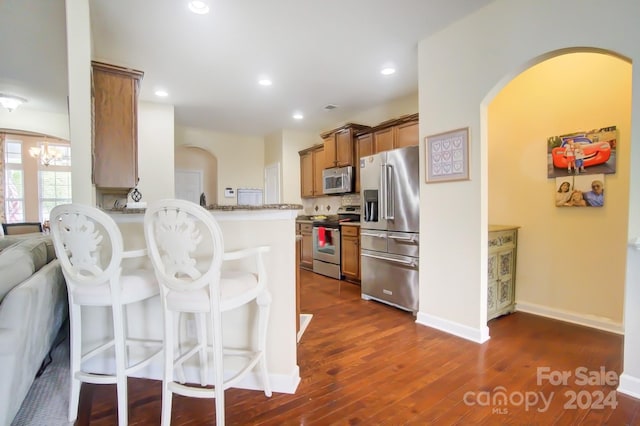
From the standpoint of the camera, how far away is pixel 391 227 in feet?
10.9

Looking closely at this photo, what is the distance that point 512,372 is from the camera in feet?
6.59

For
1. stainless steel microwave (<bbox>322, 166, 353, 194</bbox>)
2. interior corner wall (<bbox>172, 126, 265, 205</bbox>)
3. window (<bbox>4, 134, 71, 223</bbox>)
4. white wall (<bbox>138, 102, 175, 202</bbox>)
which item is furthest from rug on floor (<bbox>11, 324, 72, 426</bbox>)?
window (<bbox>4, 134, 71, 223</bbox>)

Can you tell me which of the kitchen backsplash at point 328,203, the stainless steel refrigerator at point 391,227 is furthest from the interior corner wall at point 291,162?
the stainless steel refrigerator at point 391,227

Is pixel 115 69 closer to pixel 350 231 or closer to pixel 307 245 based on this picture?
pixel 350 231

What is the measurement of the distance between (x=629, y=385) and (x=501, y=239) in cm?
145

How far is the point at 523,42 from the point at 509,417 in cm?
247

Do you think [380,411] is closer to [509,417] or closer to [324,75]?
[509,417]

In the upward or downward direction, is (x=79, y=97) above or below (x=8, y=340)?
above

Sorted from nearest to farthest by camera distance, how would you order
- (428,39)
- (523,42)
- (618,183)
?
(523,42)
(618,183)
(428,39)

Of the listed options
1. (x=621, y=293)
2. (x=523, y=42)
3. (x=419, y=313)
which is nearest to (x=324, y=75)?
(x=523, y=42)

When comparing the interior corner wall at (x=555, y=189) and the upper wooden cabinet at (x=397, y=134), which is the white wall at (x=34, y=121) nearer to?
the upper wooden cabinet at (x=397, y=134)

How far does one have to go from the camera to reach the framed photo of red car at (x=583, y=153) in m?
2.56

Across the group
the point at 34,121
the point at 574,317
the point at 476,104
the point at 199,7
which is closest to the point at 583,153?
the point at 476,104

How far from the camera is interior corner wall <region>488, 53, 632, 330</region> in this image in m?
2.56
